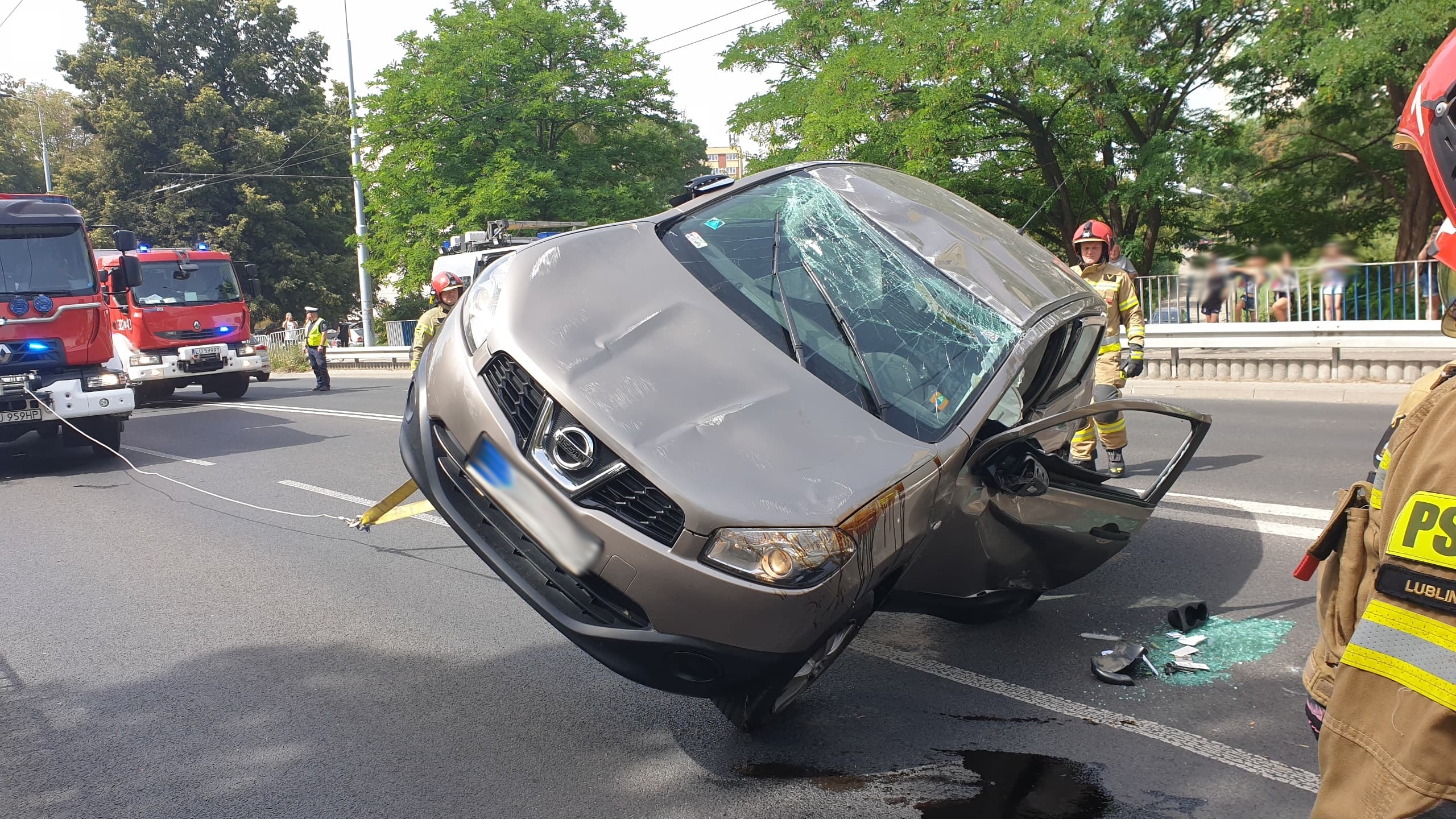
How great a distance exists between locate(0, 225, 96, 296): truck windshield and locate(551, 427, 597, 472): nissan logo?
9.60 metres

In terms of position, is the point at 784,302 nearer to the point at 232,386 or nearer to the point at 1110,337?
the point at 1110,337

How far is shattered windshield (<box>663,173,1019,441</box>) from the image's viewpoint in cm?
324

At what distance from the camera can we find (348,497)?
25.1 feet

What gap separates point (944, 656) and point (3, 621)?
4.51 metres

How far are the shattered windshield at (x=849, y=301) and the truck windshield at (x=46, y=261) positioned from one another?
9.05m

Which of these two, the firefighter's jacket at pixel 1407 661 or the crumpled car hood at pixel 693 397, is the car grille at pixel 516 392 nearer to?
the crumpled car hood at pixel 693 397

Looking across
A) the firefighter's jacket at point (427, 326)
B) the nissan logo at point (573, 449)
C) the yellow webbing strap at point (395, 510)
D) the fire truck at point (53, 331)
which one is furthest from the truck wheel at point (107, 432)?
the nissan logo at point (573, 449)

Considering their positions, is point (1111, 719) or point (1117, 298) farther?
point (1117, 298)

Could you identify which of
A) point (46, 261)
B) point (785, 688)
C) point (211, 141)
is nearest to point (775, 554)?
point (785, 688)

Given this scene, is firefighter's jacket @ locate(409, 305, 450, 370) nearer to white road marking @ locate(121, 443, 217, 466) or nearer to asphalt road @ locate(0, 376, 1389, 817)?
asphalt road @ locate(0, 376, 1389, 817)

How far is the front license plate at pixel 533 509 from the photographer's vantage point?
284 centimetres

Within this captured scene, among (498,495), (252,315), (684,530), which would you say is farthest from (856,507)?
(252,315)

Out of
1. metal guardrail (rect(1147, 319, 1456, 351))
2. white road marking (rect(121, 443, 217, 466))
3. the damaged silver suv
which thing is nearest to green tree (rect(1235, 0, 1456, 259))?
metal guardrail (rect(1147, 319, 1456, 351))

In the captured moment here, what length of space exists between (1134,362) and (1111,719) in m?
4.38
